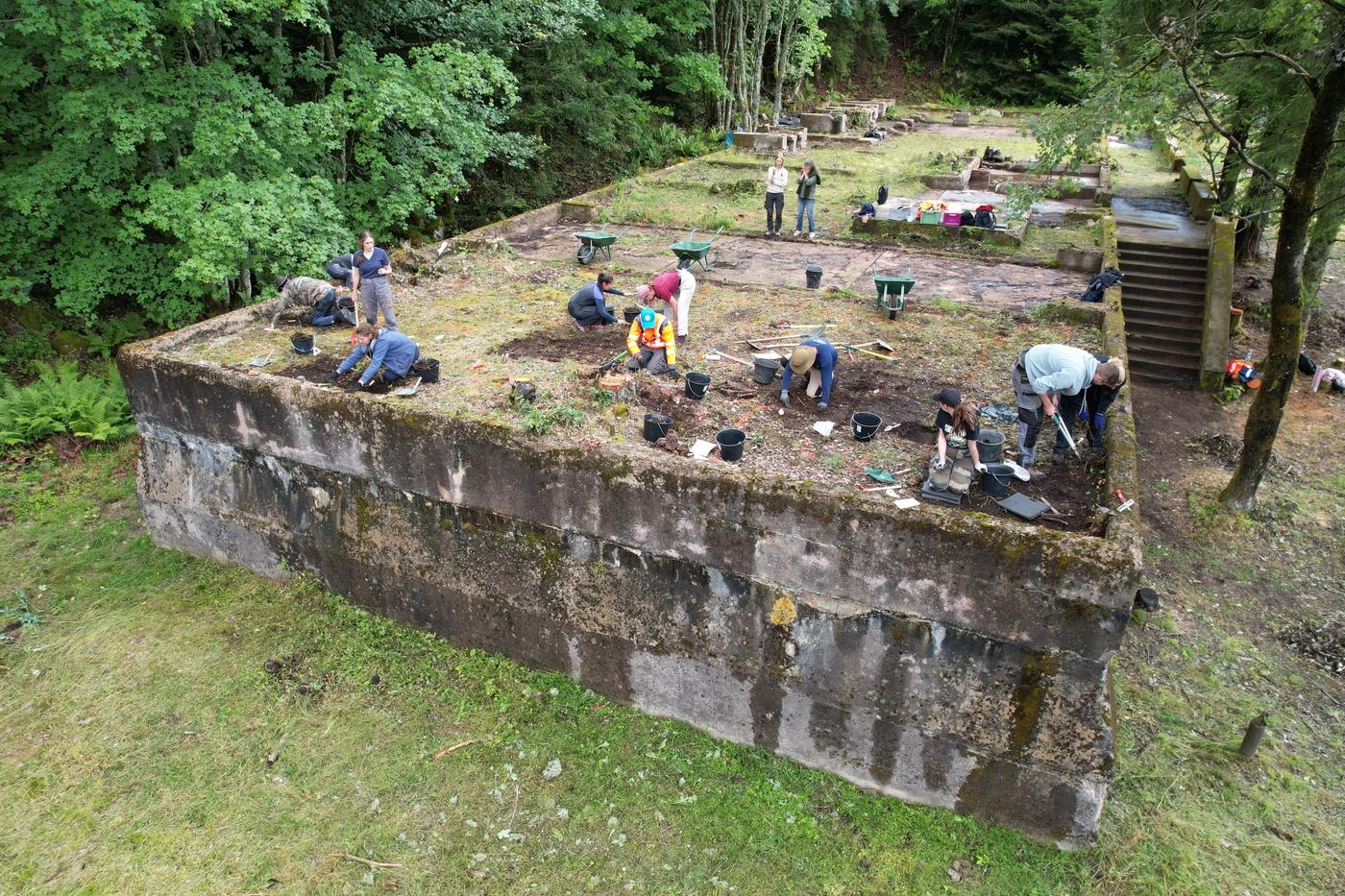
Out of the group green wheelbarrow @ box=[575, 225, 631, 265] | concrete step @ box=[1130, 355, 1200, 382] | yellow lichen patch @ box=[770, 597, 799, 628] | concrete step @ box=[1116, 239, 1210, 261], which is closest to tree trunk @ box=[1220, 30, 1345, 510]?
concrete step @ box=[1130, 355, 1200, 382]

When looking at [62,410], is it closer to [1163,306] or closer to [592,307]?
[592,307]

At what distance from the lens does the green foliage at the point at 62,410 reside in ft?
37.8

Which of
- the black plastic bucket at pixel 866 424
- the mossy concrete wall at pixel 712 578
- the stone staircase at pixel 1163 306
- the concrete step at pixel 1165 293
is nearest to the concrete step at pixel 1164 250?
the stone staircase at pixel 1163 306

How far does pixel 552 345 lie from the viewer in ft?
32.8

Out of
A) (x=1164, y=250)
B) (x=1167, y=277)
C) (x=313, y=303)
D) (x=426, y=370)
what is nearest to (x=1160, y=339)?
(x=1167, y=277)

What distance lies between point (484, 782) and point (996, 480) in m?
5.02

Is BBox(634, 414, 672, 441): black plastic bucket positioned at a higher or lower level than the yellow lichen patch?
higher

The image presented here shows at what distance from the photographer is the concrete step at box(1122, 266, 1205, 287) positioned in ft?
51.9

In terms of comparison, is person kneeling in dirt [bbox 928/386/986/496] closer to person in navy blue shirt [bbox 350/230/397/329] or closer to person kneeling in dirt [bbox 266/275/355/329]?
person in navy blue shirt [bbox 350/230/397/329]

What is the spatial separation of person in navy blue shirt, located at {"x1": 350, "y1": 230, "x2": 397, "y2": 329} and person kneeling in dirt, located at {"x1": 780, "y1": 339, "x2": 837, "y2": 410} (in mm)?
4872

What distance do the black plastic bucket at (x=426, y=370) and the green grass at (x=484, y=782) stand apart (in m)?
2.69

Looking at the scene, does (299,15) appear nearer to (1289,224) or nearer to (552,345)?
(552,345)

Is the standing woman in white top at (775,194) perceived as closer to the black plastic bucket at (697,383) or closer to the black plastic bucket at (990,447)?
the black plastic bucket at (697,383)

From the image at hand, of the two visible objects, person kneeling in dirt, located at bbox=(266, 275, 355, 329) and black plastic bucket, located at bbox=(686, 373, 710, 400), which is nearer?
black plastic bucket, located at bbox=(686, 373, 710, 400)
